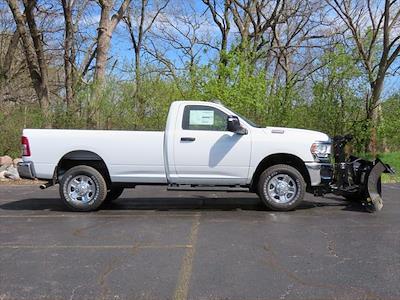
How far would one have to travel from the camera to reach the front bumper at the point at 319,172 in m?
9.42

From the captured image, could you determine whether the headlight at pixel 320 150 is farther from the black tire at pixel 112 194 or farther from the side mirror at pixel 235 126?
the black tire at pixel 112 194

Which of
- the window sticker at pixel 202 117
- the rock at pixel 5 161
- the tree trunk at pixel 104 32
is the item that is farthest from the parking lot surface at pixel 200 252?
the tree trunk at pixel 104 32

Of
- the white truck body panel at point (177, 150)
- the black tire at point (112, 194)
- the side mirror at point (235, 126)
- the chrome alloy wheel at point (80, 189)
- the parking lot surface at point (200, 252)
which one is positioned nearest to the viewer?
the parking lot surface at point (200, 252)

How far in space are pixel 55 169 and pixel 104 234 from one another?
2605 mm

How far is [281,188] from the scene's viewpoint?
9.46 meters

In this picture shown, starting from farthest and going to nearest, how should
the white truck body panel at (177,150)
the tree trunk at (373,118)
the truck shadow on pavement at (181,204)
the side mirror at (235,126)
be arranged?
the tree trunk at (373,118) → the truck shadow on pavement at (181,204) → the white truck body panel at (177,150) → the side mirror at (235,126)

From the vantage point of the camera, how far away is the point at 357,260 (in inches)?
242

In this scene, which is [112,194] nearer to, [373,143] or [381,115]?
[373,143]

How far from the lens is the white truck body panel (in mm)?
9500

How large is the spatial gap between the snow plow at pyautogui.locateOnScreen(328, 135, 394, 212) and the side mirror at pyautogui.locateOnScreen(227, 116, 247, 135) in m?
1.87

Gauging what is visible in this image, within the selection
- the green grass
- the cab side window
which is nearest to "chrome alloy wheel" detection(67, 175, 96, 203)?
the cab side window

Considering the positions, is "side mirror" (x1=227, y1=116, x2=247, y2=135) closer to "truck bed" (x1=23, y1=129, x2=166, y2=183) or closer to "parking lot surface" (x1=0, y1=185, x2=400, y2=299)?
"truck bed" (x1=23, y1=129, x2=166, y2=183)

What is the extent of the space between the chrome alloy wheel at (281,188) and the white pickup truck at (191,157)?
0.06 feet

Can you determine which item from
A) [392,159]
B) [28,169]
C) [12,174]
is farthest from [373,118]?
[28,169]
